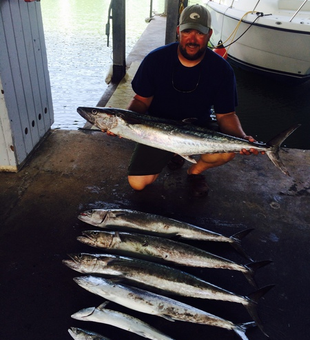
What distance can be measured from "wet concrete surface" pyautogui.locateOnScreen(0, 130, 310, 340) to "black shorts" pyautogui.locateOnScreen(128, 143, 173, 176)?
9.4 inches

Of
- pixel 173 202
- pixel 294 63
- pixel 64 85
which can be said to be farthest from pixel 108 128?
pixel 294 63

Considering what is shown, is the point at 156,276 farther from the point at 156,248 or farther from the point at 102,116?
the point at 102,116

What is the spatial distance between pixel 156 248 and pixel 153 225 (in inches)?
9.8

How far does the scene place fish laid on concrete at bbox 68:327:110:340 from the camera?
1.72 metres

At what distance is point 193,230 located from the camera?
95.0 inches

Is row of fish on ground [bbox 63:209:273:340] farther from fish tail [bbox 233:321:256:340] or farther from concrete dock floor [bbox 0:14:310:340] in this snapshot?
concrete dock floor [bbox 0:14:310:340]

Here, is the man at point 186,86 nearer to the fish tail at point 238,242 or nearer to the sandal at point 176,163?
the sandal at point 176,163

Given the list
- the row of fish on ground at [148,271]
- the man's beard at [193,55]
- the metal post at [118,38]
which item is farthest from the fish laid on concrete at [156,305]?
the metal post at [118,38]

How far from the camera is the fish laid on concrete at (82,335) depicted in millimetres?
1720

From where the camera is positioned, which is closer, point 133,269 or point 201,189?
point 133,269

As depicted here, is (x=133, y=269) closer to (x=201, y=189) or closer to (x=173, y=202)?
(x=173, y=202)

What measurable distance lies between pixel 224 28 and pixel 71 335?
36.3ft

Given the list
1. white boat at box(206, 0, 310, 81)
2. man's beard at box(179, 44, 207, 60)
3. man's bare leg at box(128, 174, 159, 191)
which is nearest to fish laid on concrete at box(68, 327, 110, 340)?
man's bare leg at box(128, 174, 159, 191)

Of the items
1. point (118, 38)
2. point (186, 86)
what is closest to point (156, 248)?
point (186, 86)
